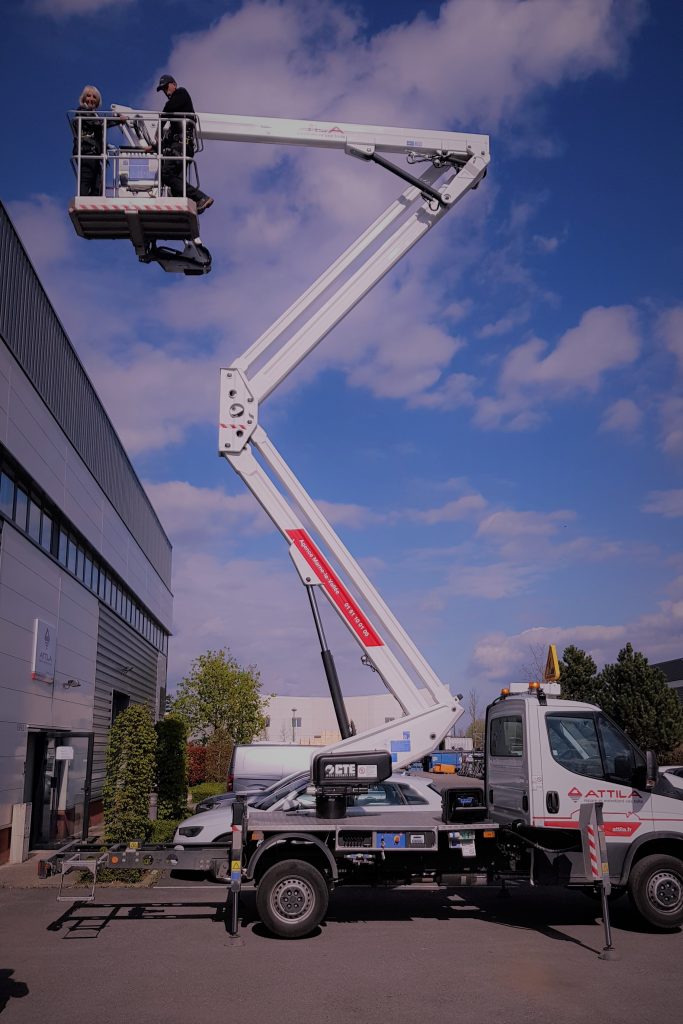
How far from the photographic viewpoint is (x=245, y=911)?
34.9 feet

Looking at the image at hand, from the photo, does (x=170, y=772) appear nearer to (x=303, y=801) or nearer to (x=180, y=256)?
(x=303, y=801)

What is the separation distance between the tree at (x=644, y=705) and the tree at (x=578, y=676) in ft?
4.66

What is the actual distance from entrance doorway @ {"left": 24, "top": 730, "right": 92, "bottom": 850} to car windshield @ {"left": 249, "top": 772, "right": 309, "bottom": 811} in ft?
18.2

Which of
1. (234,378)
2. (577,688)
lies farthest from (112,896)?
(577,688)

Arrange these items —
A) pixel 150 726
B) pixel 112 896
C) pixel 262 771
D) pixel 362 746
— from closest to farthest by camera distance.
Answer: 1. pixel 362 746
2. pixel 112 896
3. pixel 150 726
4. pixel 262 771

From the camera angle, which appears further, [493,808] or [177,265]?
[493,808]

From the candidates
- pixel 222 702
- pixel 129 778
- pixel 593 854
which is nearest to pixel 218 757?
pixel 222 702

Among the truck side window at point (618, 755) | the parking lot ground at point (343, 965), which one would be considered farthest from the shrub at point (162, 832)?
the truck side window at point (618, 755)

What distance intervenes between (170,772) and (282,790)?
11.2 m

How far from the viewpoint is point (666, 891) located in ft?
31.6

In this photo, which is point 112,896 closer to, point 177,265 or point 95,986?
point 95,986

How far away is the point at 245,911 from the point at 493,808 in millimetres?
3251

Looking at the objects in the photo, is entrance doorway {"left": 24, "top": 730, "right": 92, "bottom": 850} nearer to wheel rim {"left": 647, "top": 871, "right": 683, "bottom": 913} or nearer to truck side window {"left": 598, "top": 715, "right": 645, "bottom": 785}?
truck side window {"left": 598, "top": 715, "right": 645, "bottom": 785}

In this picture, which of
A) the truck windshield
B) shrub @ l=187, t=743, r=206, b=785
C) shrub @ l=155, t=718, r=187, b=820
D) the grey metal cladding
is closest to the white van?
shrub @ l=155, t=718, r=187, b=820
